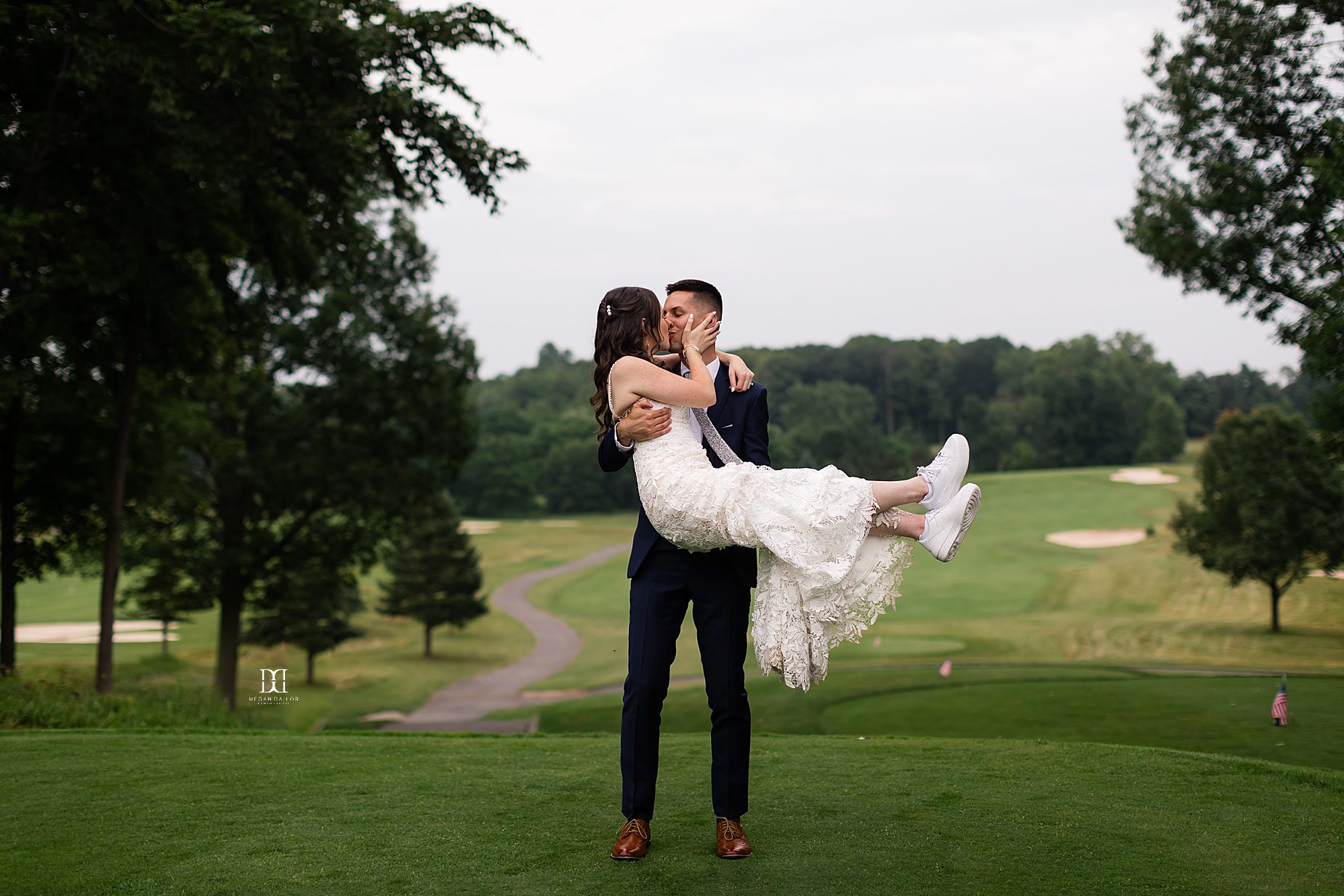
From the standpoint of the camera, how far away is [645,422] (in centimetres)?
409

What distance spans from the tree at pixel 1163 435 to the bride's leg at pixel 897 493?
74988 mm

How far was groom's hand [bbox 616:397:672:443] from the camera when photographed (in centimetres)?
410

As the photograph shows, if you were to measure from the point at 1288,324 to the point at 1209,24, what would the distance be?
4.36 metres

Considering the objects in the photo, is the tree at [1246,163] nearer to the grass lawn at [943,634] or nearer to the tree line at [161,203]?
the grass lawn at [943,634]

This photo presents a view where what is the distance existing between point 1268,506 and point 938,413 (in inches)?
Result: 1855

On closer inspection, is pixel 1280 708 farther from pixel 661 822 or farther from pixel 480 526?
pixel 480 526

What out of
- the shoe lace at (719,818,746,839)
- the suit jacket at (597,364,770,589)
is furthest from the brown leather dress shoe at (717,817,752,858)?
the suit jacket at (597,364,770,589)

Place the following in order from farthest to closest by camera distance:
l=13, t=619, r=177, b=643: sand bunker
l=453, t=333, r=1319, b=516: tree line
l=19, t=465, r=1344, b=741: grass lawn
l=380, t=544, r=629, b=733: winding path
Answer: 1. l=453, t=333, r=1319, b=516: tree line
2. l=13, t=619, r=177, b=643: sand bunker
3. l=380, t=544, r=629, b=733: winding path
4. l=19, t=465, r=1344, b=741: grass lawn

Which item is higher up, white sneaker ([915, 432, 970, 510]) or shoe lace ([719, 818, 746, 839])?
white sneaker ([915, 432, 970, 510])

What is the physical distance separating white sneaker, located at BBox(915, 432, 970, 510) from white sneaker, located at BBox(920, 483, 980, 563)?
0.05 meters

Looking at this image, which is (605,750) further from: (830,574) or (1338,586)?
(1338,586)

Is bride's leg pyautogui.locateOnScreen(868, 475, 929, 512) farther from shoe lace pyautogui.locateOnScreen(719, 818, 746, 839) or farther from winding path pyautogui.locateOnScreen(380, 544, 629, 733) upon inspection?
winding path pyautogui.locateOnScreen(380, 544, 629, 733)

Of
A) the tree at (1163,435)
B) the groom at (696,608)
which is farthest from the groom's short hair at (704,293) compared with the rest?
the tree at (1163,435)

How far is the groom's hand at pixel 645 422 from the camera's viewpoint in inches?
161
